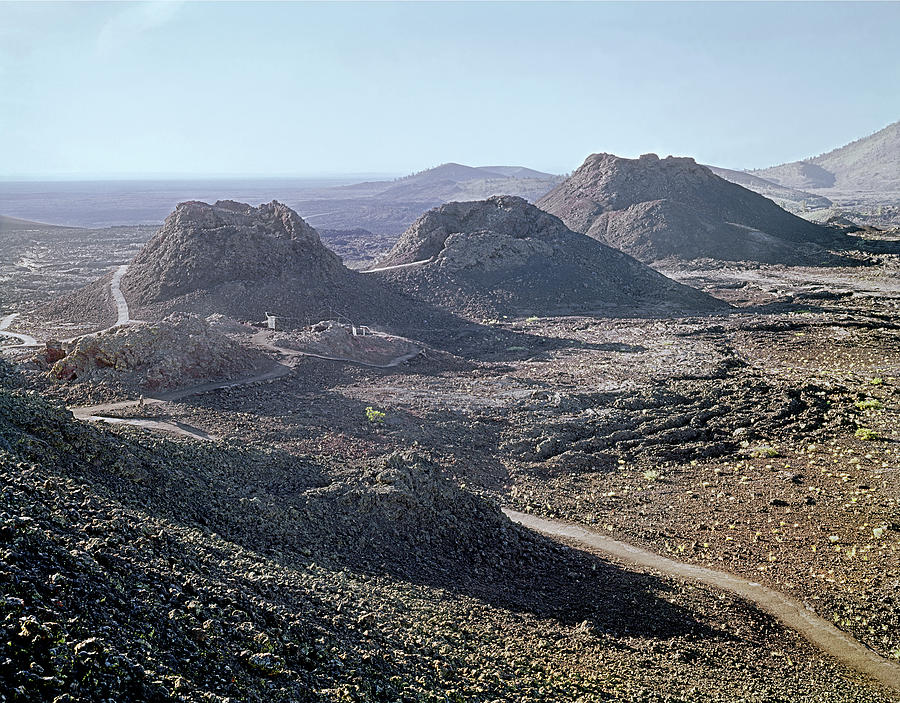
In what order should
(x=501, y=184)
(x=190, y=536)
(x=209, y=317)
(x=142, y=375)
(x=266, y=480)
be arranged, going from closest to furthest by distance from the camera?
(x=190, y=536) < (x=266, y=480) < (x=142, y=375) < (x=209, y=317) < (x=501, y=184)

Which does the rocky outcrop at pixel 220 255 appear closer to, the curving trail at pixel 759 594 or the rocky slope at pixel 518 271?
the rocky slope at pixel 518 271

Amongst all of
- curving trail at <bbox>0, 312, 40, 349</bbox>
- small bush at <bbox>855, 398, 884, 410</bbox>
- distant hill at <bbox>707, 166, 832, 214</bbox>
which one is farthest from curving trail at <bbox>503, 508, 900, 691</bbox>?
distant hill at <bbox>707, 166, 832, 214</bbox>

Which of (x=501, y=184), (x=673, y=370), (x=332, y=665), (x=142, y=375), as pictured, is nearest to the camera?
(x=332, y=665)

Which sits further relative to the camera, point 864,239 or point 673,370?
point 864,239

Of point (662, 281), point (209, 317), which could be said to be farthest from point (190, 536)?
point (662, 281)

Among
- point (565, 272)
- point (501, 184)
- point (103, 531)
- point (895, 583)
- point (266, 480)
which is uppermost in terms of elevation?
point (501, 184)

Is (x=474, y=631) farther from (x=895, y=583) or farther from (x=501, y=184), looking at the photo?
(x=501, y=184)

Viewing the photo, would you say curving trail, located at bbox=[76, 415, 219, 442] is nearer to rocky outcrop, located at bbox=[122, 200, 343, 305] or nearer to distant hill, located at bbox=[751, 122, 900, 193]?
rocky outcrop, located at bbox=[122, 200, 343, 305]

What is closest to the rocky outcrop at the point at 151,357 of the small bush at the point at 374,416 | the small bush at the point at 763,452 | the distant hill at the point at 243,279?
the small bush at the point at 374,416
